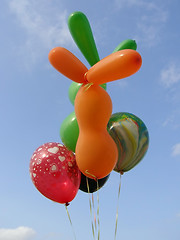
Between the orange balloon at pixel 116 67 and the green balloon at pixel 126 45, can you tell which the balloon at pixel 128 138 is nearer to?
the orange balloon at pixel 116 67

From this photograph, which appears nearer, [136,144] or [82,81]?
[82,81]

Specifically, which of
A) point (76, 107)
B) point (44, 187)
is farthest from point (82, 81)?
point (44, 187)

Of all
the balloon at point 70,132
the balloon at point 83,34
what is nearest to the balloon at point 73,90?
the balloon at point 70,132

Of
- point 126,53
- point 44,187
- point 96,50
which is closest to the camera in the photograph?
point 126,53

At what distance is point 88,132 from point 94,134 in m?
0.08

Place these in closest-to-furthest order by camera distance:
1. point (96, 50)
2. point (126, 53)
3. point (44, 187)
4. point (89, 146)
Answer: point (126, 53) → point (89, 146) → point (44, 187) → point (96, 50)

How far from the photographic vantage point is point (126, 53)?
324 cm

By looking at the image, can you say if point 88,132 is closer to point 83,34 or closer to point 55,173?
point 55,173

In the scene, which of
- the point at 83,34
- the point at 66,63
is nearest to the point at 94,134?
the point at 66,63

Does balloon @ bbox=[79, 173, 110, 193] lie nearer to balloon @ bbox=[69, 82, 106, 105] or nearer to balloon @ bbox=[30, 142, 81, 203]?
balloon @ bbox=[30, 142, 81, 203]

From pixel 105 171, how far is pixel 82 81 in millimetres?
1105

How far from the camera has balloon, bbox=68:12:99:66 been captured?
3885 mm

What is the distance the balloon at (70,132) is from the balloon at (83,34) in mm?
824

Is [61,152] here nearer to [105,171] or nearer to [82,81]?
[105,171]
